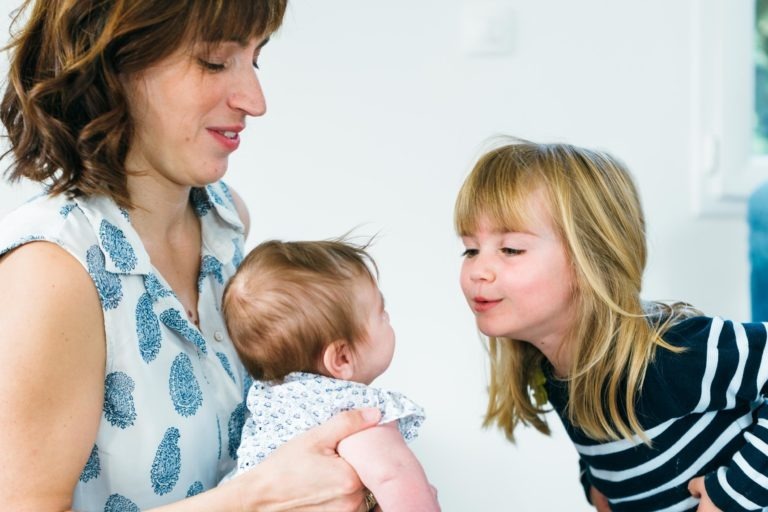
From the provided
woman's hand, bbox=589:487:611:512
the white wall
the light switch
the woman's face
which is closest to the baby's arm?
the woman's face

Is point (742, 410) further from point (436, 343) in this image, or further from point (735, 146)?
point (735, 146)

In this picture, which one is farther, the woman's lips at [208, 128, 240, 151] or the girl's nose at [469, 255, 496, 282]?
the girl's nose at [469, 255, 496, 282]

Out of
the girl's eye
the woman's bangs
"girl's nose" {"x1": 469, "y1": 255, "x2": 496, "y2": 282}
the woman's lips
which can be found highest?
the woman's bangs

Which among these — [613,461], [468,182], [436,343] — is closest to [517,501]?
[436,343]

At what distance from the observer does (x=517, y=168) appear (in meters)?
1.53

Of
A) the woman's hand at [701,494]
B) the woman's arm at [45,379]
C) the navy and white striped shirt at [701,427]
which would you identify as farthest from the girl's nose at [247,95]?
the woman's hand at [701,494]

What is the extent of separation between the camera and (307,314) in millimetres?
1261

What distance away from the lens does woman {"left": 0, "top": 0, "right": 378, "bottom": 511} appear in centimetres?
113

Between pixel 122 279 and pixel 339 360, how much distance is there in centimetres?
31

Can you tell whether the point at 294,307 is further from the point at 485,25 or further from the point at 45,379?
the point at 485,25

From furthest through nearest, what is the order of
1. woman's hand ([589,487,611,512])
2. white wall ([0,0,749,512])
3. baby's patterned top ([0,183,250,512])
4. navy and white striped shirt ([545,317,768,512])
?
white wall ([0,0,749,512]) → woman's hand ([589,487,611,512]) → navy and white striped shirt ([545,317,768,512]) → baby's patterned top ([0,183,250,512])

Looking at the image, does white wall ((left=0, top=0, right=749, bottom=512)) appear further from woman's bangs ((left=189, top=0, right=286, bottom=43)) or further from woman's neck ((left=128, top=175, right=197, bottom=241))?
woman's bangs ((left=189, top=0, right=286, bottom=43))

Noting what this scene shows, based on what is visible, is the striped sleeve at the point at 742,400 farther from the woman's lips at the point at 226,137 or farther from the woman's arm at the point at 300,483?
the woman's lips at the point at 226,137

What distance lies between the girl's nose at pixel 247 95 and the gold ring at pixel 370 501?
56 centimetres
